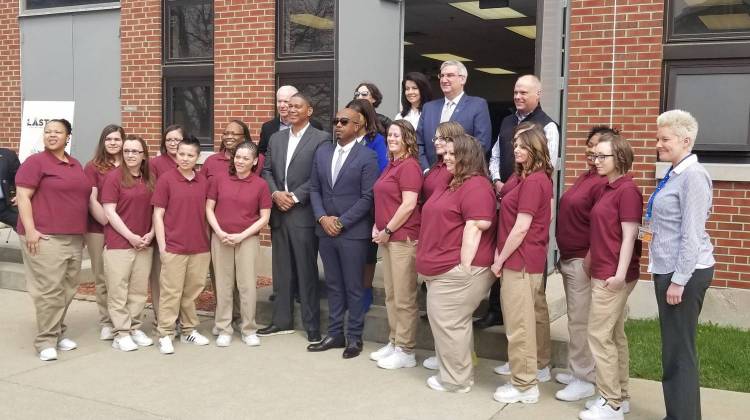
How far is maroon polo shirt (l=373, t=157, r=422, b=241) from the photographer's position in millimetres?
5816

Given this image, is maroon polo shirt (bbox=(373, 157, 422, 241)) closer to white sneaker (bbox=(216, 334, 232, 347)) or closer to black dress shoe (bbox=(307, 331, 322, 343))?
black dress shoe (bbox=(307, 331, 322, 343))

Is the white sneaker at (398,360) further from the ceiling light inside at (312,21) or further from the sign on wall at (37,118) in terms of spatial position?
the sign on wall at (37,118)

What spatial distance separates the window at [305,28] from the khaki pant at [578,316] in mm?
4860

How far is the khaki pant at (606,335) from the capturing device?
15.9ft

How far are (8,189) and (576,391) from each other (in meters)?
6.40

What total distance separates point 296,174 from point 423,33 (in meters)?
10.1

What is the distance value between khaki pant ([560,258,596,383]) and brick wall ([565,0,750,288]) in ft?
7.44

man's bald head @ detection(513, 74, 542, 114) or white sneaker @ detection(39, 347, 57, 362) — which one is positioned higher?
man's bald head @ detection(513, 74, 542, 114)

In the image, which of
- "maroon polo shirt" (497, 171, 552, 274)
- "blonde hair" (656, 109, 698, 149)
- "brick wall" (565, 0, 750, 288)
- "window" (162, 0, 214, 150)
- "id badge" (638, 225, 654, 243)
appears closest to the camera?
"blonde hair" (656, 109, 698, 149)

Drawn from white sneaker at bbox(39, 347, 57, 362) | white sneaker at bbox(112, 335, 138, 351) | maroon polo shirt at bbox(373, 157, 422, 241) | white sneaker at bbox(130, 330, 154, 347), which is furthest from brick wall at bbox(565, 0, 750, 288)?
white sneaker at bbox(39, 347, 57, 362)

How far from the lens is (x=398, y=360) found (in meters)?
6.04

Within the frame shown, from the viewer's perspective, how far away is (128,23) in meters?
10.3

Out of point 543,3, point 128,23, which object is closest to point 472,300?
point 543,3

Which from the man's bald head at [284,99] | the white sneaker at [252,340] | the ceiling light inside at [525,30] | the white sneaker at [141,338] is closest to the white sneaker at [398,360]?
the white sneaker at [252,340]
